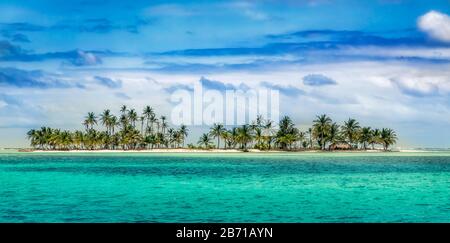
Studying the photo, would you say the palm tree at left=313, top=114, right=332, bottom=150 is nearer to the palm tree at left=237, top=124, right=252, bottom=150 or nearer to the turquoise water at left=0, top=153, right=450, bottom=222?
the palm tree at left=237, top=124, right=252, bottom=150

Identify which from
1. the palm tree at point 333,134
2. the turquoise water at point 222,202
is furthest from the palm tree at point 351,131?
the turquoise water at point 222,202

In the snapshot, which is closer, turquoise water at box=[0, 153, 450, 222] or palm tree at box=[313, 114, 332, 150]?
turquoise water at box=[0, 153, 450, 222]

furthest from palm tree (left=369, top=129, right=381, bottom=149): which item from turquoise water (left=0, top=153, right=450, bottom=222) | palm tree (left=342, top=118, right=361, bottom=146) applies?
turquoise water (left=0, top=153, right=450, bottom=222)

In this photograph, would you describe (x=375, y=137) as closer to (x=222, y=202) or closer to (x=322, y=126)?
(x=322, y=126)

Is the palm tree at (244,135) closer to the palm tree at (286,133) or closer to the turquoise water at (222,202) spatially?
the palm tree at (286,133)

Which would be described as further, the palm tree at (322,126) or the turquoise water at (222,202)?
the palm tree at (322,126)

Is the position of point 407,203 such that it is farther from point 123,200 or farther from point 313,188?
point 123,200

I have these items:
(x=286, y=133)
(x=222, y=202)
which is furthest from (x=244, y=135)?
(x=222, y=202)

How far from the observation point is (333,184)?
111 ft

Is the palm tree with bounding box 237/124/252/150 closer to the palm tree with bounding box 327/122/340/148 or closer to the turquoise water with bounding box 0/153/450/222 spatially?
the palm tree with bounding box 327/122/340/148

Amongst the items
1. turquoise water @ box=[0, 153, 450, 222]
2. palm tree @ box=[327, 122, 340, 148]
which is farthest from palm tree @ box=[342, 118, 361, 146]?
turquoise water @ box=[0, 153, 450, 222]
